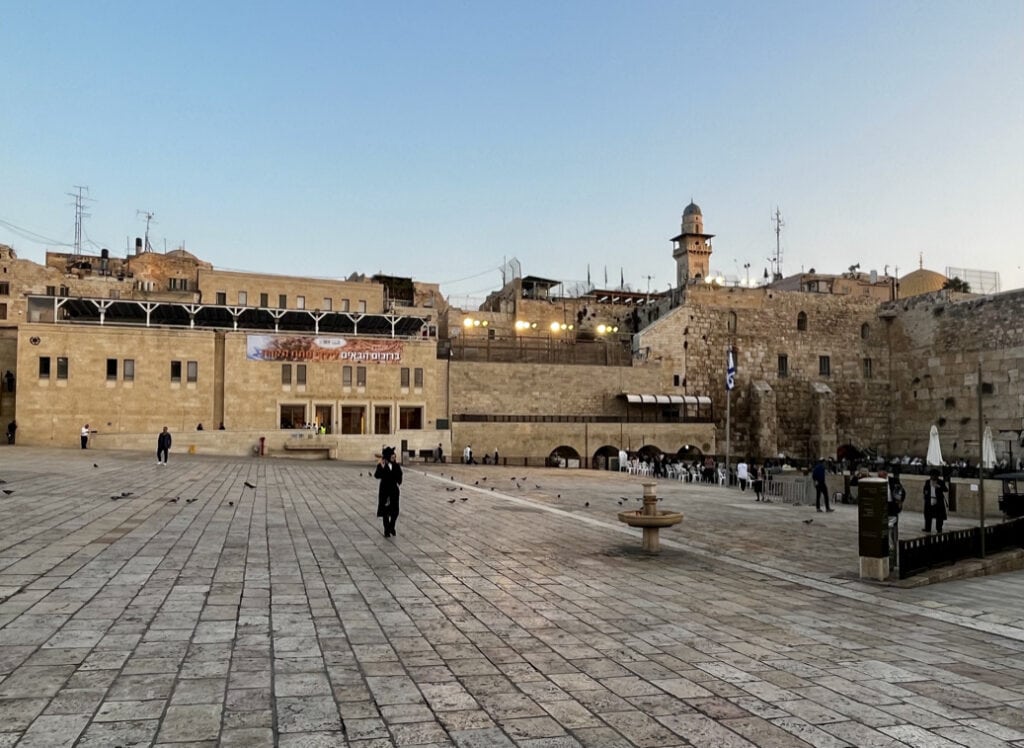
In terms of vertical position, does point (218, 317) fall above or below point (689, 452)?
above

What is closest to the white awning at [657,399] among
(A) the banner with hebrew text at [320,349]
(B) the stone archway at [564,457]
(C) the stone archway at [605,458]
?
(C) the stone archway at [605,458]

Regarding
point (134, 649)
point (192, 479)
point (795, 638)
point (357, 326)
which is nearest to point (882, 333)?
point (357, 326)

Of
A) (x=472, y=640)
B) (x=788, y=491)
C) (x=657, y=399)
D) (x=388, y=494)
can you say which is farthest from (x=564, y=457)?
(x=472, y=640)

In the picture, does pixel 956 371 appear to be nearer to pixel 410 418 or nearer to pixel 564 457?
pixel 564 457

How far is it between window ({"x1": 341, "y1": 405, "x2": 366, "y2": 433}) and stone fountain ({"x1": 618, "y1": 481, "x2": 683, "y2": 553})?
1235 inches

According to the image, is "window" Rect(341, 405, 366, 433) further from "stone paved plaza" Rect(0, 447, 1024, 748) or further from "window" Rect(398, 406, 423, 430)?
"stone paved plaza" Rect(0, 447, 1024, 748)

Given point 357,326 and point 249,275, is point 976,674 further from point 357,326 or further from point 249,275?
point 249,275

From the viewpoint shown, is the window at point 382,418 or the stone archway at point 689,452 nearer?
the window at point 382,418

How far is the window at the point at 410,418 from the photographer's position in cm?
4194

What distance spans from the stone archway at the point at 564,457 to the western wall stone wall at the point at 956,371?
24.9m

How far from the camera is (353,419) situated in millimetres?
41062

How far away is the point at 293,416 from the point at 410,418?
6.70 meters

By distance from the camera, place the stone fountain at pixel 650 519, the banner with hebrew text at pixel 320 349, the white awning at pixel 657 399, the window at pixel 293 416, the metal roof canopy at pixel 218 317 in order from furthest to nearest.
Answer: the white awning at pixel 657 399 → the window at pixel 293 416 → the banner with hebrew text at pixel 320 349 → the metal roof canopy at pixel 218 317 → the stone fountain at pixel 650 519

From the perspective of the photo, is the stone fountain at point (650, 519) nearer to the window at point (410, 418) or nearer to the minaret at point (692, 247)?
the window at point (410, 418)
